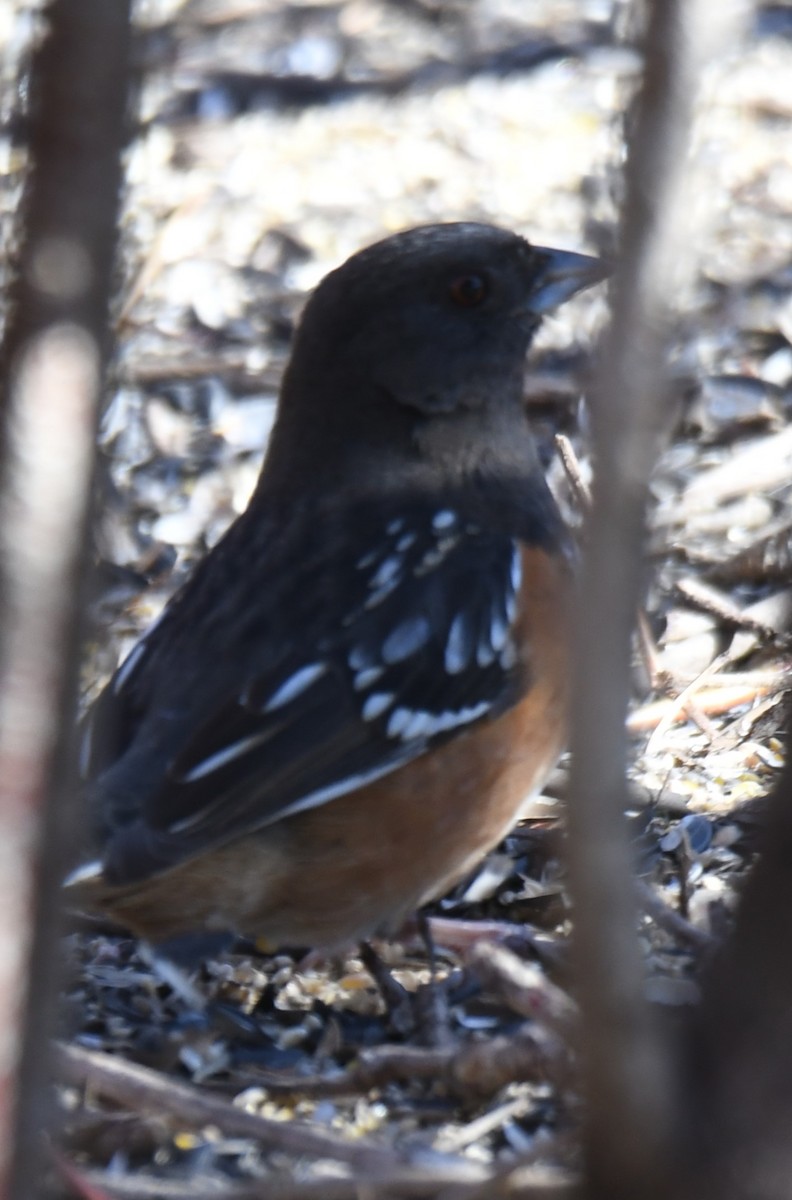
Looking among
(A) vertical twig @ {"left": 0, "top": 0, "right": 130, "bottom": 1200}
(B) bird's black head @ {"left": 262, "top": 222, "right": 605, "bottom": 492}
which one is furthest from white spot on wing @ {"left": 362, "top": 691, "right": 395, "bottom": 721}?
(A) vertical twig @ {"left": 0, "top": 0, "right": 130, "bottom": 1200}

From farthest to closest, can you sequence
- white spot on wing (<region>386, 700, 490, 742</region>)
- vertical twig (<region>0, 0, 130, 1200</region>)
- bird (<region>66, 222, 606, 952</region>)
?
1. white spot on wing (<region>386, 700, 490, 742</region>)
2. bird (<region>66, 222, 606, 952</region>)
3. vertical twig (<region>0, 0, 130, 1200</region>)

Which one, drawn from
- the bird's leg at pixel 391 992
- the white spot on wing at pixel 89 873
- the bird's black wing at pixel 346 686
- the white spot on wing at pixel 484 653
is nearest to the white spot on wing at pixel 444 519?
the bird's black wing at pixel 346 686

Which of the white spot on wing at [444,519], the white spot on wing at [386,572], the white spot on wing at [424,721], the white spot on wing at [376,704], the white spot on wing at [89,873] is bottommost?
the white spot on wing at [89,873]

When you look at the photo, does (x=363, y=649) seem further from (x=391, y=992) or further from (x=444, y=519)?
(x=391, y=992)

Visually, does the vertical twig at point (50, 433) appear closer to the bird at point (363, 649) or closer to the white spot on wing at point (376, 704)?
the bird at point (363, 649)

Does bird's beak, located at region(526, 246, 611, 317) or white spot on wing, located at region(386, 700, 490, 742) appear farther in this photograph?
bird's beak, located at region(526, 246, 611, 317)

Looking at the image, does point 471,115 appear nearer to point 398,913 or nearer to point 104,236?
point 398,913

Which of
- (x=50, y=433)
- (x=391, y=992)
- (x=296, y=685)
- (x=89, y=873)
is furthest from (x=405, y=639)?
(x=50, y=433)

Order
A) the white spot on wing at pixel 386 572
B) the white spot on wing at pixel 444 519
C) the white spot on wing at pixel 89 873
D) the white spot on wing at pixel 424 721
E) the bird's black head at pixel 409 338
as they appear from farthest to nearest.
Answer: the bird's black head at pixel 409 338, the white spot on wing at pixel 444 519, the white spot on wing at pixel 386 572, the white spot on wing at pixel 424 721, the white spot on wing at pixel 89 873

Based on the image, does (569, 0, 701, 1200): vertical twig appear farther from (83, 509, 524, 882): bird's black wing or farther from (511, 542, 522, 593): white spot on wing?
(511, 542, 522, 593): white spot on wing

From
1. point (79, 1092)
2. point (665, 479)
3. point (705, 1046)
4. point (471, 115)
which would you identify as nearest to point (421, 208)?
point (471, 115)
